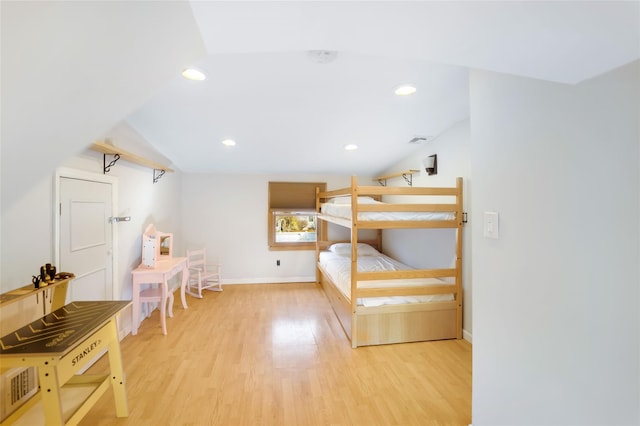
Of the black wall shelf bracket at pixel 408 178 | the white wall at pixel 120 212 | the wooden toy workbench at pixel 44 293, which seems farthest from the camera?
the black wall shelf bracket at pixel 408 178

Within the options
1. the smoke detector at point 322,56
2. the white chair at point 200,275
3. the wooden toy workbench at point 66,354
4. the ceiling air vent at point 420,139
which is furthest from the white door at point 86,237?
the ceiling air vent at point 420,139

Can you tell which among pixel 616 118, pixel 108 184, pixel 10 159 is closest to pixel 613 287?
pixel 616 118

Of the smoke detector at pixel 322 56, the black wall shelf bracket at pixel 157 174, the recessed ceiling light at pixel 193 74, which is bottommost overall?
the black wall shelf bracket at pixel 157 174

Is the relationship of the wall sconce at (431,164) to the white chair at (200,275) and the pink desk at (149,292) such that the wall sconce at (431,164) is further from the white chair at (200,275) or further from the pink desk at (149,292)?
the white chair at (200,275)

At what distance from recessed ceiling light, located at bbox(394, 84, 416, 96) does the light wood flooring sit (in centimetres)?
232

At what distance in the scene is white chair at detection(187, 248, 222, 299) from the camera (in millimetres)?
4211

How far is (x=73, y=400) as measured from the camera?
→ 151cm

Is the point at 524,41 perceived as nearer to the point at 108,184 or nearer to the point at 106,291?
the point at 108,184

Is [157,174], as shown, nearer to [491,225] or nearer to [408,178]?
[408,178]

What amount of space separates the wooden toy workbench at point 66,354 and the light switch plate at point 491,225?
2.05 metres

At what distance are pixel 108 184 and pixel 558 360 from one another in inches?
134

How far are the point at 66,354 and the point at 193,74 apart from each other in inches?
73.1

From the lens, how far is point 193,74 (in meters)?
1.99

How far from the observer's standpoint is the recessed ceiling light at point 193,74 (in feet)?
6.40
